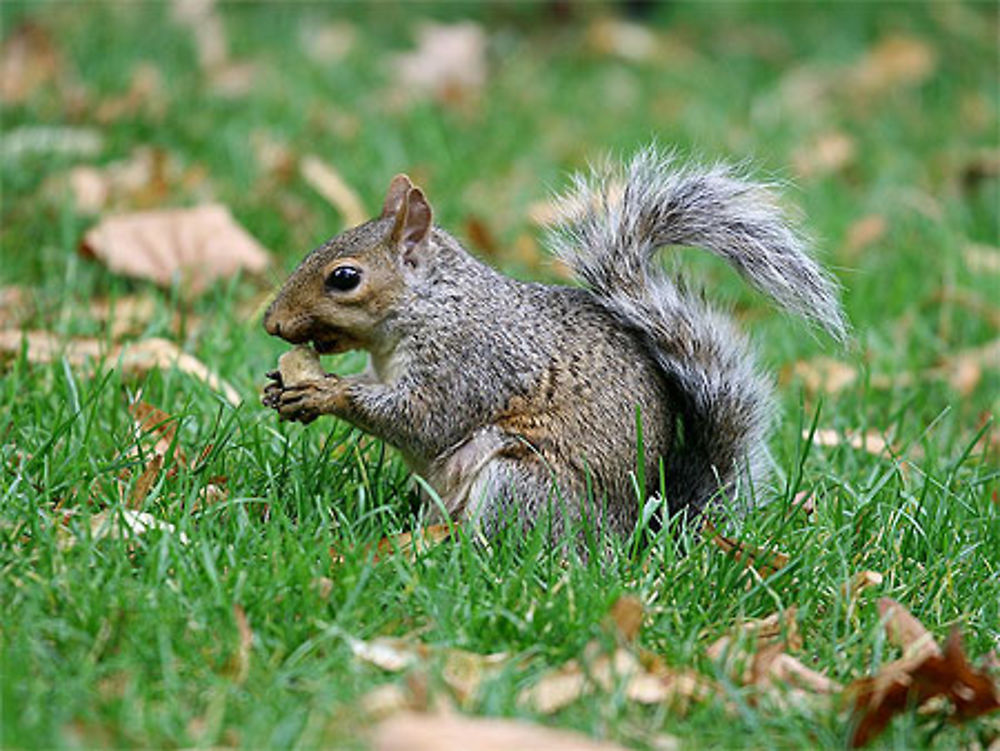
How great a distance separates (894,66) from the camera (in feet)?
20.3

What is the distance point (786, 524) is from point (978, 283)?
186 cm

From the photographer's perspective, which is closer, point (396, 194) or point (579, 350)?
point (579, 350)

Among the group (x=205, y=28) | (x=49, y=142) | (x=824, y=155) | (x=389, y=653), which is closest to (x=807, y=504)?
(x=389, y=653)

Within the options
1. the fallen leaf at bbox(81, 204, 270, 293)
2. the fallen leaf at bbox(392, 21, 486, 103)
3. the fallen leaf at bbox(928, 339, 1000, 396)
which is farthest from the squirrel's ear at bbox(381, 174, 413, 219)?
the fallen leaf at bbox(392, 21, 486, 103)

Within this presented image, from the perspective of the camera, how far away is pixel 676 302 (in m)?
2.59

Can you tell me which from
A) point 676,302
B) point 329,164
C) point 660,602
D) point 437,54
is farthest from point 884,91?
point 660,602

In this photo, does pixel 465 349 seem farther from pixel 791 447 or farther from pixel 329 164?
pixel 329 164

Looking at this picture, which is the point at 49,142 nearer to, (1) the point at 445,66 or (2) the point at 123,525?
(1) the point at 445,66

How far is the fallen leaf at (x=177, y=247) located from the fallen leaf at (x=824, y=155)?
6.61 ft

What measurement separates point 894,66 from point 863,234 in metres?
2.04

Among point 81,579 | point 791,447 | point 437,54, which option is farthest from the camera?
point 437,54

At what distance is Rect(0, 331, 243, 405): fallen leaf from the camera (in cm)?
302

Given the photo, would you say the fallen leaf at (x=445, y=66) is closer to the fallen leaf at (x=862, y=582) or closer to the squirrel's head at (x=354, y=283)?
the squirrel's head at (x=354, y=283)

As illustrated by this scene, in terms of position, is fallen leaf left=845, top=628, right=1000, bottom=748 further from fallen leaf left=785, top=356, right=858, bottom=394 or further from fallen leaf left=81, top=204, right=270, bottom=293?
fallen leaf left=81, top=204, right=270, bottom=293
